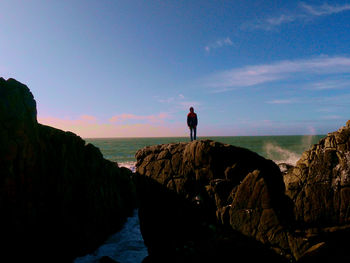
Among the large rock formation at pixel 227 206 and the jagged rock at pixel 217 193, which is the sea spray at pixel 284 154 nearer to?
the jagged rock at pixel 217 193

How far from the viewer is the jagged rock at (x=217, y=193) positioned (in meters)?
6.45

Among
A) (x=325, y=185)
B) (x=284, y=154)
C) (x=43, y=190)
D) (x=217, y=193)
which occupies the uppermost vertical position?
(x=325, y=185)

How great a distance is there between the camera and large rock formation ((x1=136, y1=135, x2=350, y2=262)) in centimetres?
601

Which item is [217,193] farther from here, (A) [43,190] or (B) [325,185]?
(A) [43,190]

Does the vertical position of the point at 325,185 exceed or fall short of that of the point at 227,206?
it exceeds it

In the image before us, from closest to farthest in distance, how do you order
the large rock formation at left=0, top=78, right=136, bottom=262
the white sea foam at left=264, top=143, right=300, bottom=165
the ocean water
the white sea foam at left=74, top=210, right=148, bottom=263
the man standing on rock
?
the large rock formation at left=0, top=78, right=136, bottom=262 < the white sea foam at left=74, top=210, right=148, bottom=263 < the man standing on rock < the white sea foam at left=264, top=143, right=300, bottom=165 < the ocean water

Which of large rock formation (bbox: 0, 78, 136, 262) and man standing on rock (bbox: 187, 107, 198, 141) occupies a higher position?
man standing on rock (bbox: 187, 107, 198, 141)

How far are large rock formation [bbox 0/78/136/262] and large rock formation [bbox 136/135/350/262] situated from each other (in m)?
3.35

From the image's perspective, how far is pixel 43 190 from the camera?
985 centimetres

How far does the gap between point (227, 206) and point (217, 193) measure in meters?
0.61

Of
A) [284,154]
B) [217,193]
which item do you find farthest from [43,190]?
[284,154]

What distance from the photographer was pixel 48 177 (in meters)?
A: 10.2

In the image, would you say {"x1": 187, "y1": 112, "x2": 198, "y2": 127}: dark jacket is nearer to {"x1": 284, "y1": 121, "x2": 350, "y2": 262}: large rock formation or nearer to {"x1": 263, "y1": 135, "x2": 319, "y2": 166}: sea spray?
{"x1": 284, "y1": 121, "x2": 350, "y2": 262}: large rock formation

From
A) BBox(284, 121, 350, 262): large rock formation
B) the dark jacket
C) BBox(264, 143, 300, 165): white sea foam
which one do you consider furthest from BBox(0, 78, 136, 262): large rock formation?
BBox(264, 143, 300, 165): white sea foam
